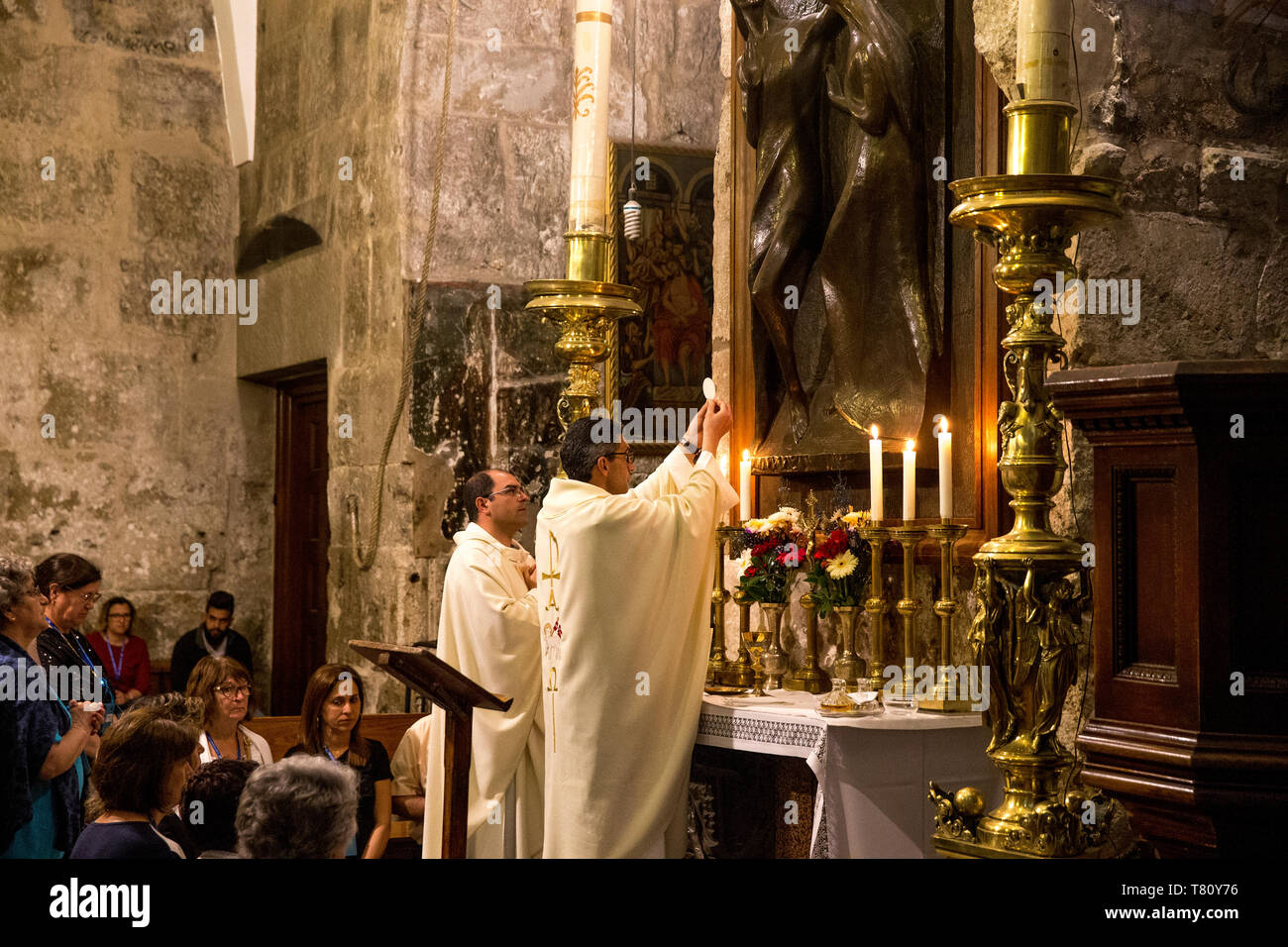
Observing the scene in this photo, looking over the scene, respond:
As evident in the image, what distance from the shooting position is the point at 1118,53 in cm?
407

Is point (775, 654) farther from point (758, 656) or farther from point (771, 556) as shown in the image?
point (771, 556)

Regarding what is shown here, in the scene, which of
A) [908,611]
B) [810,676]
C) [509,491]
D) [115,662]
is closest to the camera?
[908,611]

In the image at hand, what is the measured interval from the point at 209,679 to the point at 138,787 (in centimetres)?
177

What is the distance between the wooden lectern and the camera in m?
3.94

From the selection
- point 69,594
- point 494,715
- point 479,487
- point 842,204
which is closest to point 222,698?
point 69,594

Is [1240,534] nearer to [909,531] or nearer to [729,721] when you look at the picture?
[909,531]

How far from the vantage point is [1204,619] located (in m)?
2.72

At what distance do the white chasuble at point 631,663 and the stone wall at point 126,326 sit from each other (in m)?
4.96

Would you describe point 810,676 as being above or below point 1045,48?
below

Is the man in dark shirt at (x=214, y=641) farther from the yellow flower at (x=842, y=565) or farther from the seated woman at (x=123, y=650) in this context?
the yellow flower at (x=842, y=565)

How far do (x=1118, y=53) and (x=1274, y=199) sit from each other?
0.61 m

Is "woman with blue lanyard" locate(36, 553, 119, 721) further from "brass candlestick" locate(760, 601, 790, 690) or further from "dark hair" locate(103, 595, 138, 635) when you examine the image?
"dark hair" locate(103, 595, 138, 635)

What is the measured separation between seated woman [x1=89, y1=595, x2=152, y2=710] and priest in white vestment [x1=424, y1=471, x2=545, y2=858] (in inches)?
141

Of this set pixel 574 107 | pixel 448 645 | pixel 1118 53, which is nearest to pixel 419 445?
pixel 448 645
